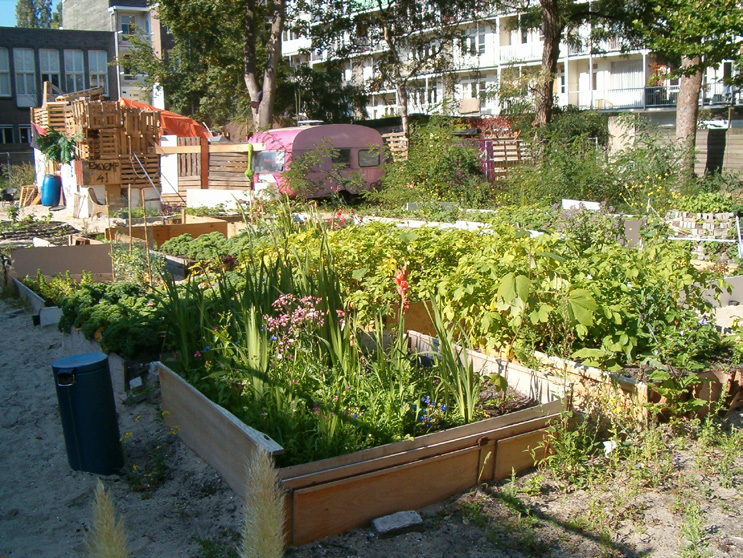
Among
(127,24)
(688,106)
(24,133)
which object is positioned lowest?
(688,106)

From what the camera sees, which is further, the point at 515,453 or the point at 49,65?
the point at 49,65

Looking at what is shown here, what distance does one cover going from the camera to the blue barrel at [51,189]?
2259cm

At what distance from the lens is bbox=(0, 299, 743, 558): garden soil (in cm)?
355

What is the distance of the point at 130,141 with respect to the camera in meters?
21.0

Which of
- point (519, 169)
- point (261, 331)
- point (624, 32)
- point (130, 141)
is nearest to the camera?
point (261, 331)

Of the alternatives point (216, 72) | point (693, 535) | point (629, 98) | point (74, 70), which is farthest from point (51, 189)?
point (629, 98)

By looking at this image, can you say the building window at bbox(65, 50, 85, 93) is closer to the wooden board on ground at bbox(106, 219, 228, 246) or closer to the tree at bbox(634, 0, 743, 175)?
the wooden board on ground at bbox(106, 219, 228, 246)

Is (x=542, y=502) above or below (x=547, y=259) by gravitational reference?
below

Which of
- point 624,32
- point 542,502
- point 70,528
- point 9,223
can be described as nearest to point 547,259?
point 542,502

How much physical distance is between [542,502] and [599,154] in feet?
38.6

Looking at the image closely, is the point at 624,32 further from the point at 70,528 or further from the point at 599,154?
the point at 70,528

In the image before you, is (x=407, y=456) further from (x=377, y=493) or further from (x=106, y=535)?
(x=106, y=535)

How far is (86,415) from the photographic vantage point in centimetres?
454

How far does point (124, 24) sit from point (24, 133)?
36.6 feet
